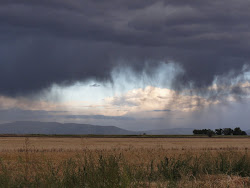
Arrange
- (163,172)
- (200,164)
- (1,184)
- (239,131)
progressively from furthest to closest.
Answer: (239,131) → (200,164) → (163,172) → (1,184)

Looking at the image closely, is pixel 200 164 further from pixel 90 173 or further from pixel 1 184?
pixel 1 184

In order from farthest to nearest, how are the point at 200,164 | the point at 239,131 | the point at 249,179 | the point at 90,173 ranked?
1. the point at 239,131
2. the point at 200,164
3. the point at 249,179
4. the point at 90,173

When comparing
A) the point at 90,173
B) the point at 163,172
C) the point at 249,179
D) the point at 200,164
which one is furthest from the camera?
the point at 200,164

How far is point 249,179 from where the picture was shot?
13852mm

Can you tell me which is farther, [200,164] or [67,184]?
[200,164]

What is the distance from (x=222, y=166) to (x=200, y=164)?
1273 millimetres

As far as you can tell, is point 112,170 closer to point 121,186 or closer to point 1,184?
point 121,186

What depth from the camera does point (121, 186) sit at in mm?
9305

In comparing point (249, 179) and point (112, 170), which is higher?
point (112, 170)

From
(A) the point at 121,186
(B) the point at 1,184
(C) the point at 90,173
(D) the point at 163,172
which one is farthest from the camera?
(D) the point at 163,172

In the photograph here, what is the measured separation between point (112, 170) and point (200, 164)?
823 centimetres

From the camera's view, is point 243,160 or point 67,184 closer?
point 67,184

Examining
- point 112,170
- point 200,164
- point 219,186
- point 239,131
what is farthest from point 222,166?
point 239,131

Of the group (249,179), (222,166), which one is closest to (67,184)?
(249,179)
